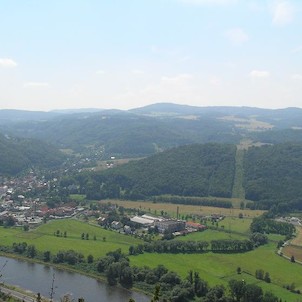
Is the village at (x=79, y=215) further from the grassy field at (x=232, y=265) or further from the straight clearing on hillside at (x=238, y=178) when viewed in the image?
the straight clearing on hillside at (x=238, y=178)

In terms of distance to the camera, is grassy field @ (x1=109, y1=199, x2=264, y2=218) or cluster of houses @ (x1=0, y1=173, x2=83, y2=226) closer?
cluster of houses @ (x1=0, y1=173, x2=83, y2=226)

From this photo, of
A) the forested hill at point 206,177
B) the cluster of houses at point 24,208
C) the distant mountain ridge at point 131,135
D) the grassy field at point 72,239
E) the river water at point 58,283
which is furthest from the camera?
the distant mountain ridge at point 131,135

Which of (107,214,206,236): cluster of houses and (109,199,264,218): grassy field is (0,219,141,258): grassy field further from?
(109,199,264,218): grassy field

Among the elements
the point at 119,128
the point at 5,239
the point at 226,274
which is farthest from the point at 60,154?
the point at 226,274

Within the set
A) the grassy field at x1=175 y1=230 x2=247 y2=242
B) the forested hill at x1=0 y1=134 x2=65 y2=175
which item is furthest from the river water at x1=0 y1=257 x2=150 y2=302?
the forested hill at x1=0 y1=134 x2=65 y2=175

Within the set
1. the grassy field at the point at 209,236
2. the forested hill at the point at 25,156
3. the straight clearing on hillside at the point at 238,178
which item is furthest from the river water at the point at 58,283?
the forested hill at the point at 25,156

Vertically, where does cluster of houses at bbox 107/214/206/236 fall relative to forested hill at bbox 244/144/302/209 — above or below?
below

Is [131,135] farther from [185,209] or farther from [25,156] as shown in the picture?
[185,209]
